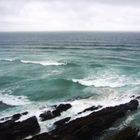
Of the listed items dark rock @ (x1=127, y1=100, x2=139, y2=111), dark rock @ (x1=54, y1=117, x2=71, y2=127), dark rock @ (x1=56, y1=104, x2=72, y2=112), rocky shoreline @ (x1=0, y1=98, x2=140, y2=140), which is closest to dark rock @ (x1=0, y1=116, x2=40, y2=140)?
rocky shoreline @ (x1=0, y1=98, x2=140, y2=140)

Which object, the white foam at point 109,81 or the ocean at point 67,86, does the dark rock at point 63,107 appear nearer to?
the ocean at point 67,86

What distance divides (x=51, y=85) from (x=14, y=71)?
43.8ft

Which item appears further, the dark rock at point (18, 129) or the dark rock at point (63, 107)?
the dark rock at point (63, 107)

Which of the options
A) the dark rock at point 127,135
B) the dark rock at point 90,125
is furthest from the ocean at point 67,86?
the dark rock at point 127,135

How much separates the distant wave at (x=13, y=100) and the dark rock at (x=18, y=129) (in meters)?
7.10

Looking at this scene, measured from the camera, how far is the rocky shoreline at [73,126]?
2354 cm

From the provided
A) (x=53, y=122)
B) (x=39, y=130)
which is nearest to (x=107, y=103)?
(x=53, y=122)

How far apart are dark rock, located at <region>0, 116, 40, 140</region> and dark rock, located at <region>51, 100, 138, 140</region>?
2.18 meters

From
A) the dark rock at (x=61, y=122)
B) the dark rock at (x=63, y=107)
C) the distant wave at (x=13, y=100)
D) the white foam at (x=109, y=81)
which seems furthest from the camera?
the white foam at (x=109, y=81)

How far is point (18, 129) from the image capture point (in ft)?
83.4

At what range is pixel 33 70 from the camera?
176ft

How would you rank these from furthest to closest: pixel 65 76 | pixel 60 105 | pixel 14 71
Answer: pixel 14 71 → pixel 65 76 → pixel 60 105

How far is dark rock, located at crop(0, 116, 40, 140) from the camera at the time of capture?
80.1 ft

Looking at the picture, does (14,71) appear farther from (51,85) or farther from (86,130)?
(86,130)
